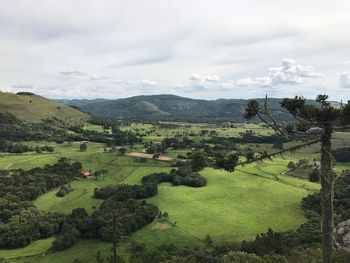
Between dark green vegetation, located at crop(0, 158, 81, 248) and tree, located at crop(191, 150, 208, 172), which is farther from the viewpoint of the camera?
dark green vegetation, located at crop(0, 158, 81, 248)

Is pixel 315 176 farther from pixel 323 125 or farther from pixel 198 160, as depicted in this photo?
pixel 198 160

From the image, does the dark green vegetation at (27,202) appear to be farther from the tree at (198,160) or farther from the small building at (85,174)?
the tree at (198,160)

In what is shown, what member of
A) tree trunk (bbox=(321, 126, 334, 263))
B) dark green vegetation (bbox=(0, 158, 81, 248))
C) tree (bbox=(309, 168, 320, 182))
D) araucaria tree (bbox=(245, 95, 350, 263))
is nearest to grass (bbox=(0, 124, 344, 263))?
dark green vegetation (bbox=(0, 158, 81, 248))

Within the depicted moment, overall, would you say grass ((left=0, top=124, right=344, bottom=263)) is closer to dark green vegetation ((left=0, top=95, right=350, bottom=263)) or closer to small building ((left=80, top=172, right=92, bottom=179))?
dark green vegetation ((left=0, top=95, right=350, bottom=263))

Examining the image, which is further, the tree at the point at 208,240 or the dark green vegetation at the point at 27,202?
the dark green vegetation at the point at 27,202

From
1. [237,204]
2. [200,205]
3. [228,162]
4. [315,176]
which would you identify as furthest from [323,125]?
[237,204]

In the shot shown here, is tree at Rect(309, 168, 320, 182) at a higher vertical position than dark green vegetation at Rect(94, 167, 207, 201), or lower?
higher

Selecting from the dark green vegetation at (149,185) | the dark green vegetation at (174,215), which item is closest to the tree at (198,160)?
the dark green vegetation at (174,215)
